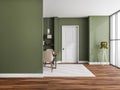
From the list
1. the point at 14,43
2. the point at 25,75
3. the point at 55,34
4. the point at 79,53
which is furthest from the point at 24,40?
the point at 79,53

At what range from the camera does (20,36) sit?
6.02m

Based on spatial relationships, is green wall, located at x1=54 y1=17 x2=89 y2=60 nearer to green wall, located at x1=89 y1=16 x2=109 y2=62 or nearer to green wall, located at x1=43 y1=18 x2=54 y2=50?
green wall, located at x1=43 y1=18 x2=54 y2=50

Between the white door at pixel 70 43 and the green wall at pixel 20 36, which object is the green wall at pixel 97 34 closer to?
the white door at pixel 70 43

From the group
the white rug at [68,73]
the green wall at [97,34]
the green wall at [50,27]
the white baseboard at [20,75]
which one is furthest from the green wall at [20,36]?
the green wall at [97,34]

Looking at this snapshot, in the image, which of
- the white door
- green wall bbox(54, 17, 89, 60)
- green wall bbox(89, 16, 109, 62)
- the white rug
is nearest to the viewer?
the white rug

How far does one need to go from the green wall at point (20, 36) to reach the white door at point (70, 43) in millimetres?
4736

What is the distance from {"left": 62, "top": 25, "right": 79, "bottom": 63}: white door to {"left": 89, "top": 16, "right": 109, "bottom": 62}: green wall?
3.09 ft

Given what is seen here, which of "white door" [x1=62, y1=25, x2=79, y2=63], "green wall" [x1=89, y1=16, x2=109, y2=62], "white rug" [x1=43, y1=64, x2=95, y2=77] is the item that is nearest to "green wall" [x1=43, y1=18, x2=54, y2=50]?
"white door" [x1=62, y1=25, x2=79, y2=63]

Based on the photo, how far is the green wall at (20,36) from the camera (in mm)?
6000

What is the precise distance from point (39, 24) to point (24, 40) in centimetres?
72

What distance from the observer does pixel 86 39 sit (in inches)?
415

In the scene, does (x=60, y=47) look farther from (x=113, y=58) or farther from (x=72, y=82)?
(x=72, y=82)

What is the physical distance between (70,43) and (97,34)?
167 cm

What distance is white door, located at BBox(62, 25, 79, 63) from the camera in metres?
10.6
